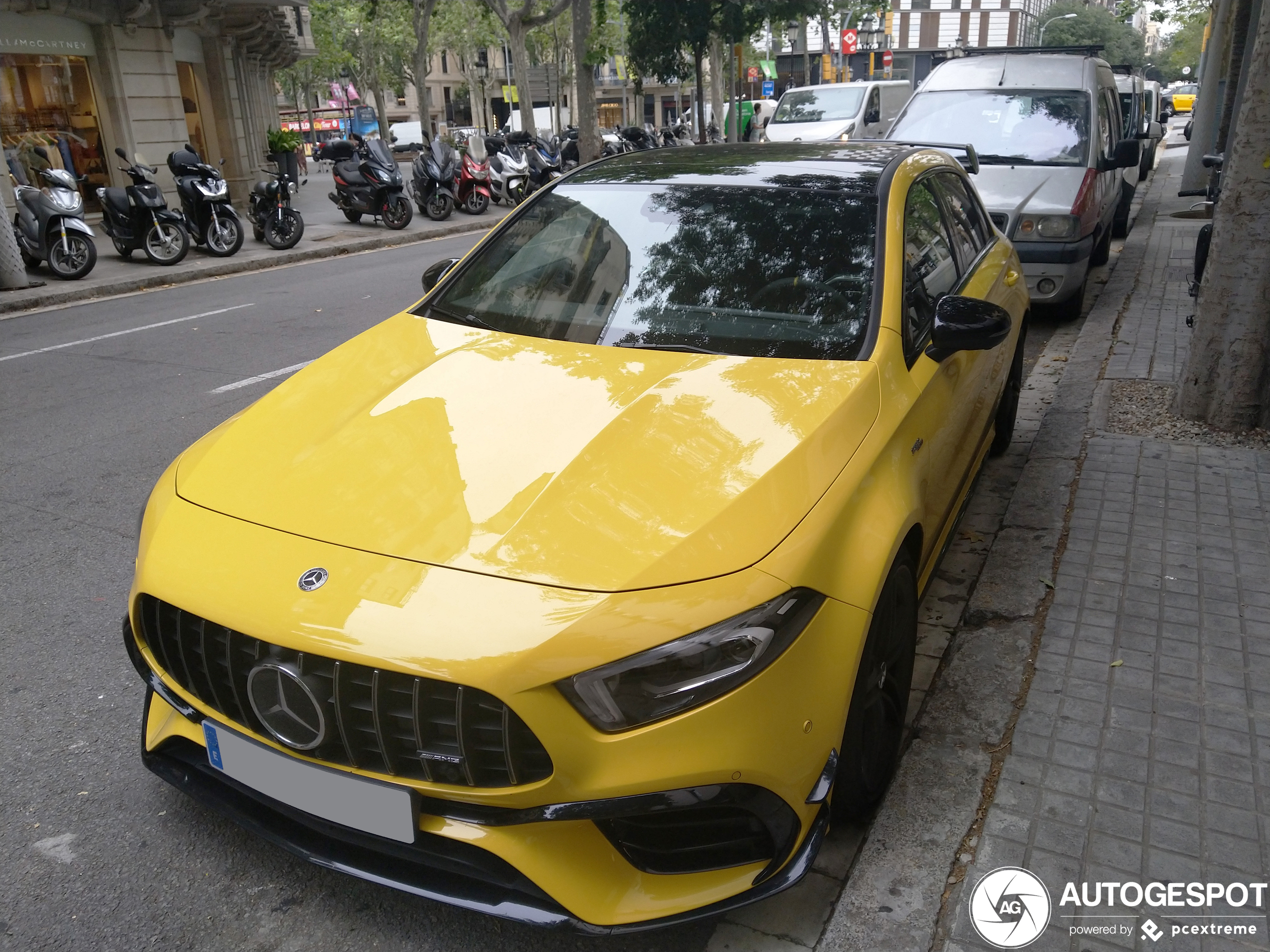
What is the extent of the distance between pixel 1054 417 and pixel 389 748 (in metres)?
4.74

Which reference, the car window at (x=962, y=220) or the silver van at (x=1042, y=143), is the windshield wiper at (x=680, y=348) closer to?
the car window at (x=962, y=220)

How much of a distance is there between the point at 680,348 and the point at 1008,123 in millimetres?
7141

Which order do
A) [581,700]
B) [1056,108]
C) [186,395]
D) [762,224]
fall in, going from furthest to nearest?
[1056,108] → [186,395] → [762,224] → [581,700]

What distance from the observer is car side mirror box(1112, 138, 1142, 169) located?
844cm

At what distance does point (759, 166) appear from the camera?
359 centimetres

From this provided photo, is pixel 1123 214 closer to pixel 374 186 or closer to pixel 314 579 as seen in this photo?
pixel 374 186

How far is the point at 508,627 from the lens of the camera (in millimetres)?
1879

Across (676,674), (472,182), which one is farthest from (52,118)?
(676,674)

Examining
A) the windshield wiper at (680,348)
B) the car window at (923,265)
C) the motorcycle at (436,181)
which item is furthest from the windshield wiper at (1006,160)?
the motorcycle at (436,181)

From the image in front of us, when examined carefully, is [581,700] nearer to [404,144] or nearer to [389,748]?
[389,748]

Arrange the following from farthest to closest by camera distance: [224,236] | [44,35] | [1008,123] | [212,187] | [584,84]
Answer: [584,84], [44,35], [224,236], [212,187], [1008,123]

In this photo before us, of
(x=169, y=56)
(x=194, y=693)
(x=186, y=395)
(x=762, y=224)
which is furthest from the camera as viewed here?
(x=169, y=56)

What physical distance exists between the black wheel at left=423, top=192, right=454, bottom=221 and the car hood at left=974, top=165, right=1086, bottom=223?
11.9 metres

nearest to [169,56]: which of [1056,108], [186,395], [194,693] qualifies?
[186,395]
